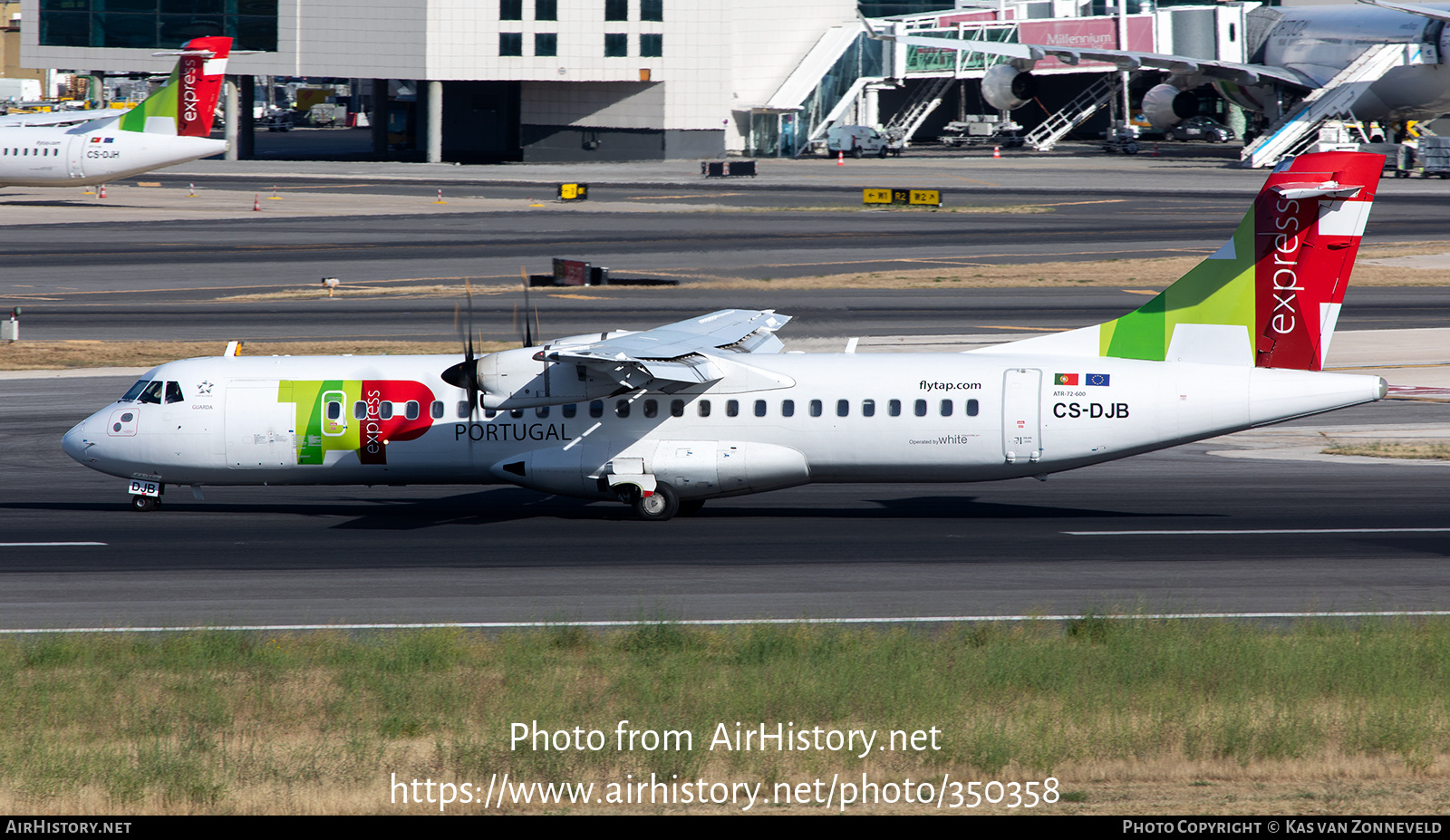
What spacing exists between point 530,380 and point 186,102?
6215 centimetres

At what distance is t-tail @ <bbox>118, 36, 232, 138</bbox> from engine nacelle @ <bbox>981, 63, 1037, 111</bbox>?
198 feet

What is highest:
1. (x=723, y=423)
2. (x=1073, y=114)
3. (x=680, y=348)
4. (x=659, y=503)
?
(x=1073, y=114)

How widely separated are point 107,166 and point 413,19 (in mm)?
31249

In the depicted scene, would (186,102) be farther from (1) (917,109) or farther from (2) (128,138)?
(1) (917,109)

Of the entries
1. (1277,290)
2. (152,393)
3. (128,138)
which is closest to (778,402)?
(1277,290)

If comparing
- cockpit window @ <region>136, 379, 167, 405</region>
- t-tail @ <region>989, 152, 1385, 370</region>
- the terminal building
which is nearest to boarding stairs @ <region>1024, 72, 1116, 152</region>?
the terminal building

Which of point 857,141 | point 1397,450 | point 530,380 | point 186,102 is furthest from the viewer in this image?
point 857,141

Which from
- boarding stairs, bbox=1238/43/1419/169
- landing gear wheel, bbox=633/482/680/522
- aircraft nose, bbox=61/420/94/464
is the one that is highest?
boarding stairs, bbox=1238/43/1419/169

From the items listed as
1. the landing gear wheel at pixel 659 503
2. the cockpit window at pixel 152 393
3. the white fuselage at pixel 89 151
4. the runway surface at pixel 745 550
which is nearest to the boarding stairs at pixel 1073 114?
the white fuselage at pixel 89 151

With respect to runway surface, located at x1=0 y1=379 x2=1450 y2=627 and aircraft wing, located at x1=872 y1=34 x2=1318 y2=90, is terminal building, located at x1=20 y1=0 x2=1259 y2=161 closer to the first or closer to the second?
aircraft wing, located at x1=872 y1=34 x2=1318 y2=90

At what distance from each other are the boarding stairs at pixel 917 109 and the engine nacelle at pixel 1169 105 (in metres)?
18.7

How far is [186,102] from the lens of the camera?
7712 centimetres

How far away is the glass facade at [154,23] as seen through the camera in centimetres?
10469

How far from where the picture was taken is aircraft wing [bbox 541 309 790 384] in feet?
72.0
